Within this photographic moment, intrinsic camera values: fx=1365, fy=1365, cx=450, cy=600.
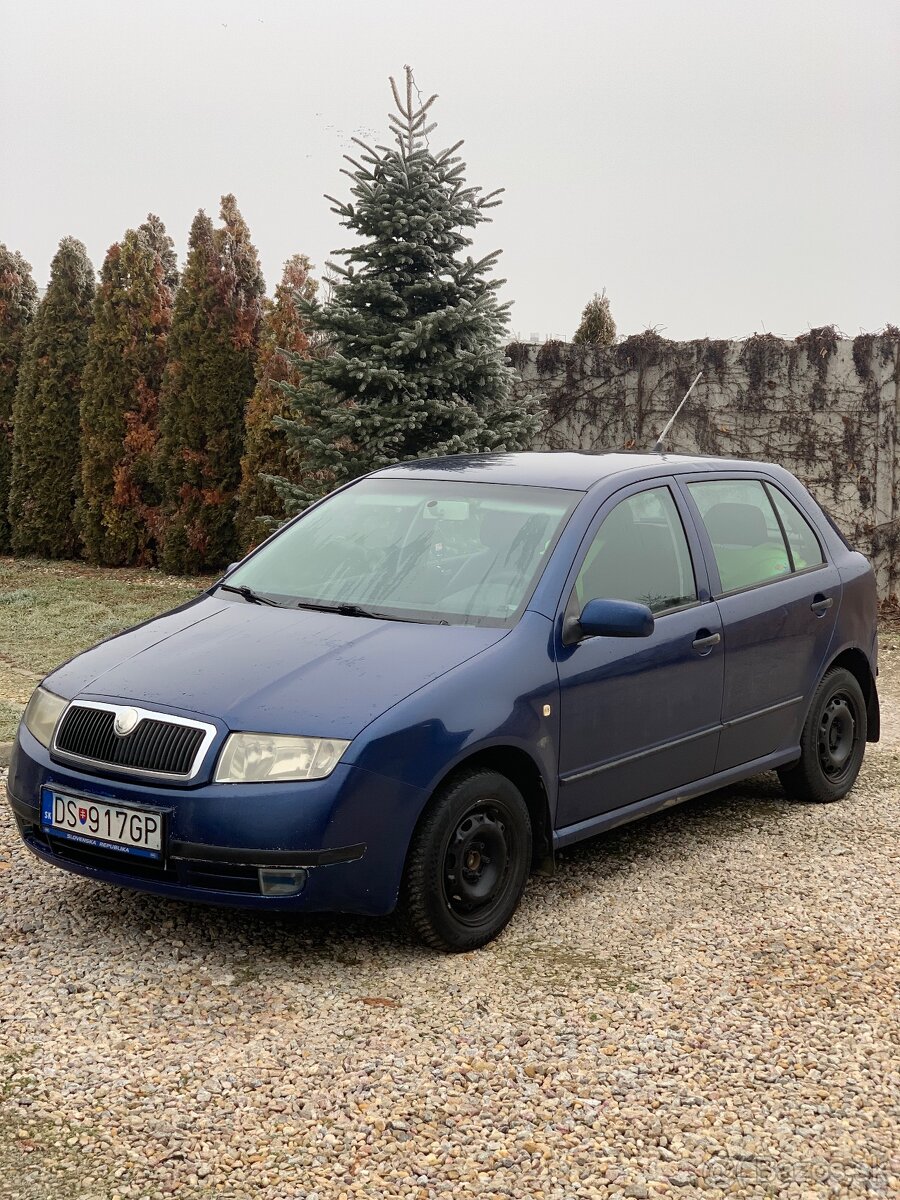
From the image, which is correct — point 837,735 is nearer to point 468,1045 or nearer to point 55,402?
point 468,1045

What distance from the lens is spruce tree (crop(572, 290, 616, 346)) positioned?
1638 cm

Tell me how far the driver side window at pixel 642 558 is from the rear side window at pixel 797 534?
0.88 m

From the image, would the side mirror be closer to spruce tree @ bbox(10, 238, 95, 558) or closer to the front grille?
the front grille

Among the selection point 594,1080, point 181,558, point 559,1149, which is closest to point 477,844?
point 594,1080

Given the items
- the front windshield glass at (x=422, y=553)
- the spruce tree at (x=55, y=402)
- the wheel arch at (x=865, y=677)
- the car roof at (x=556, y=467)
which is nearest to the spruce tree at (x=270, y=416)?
the spruce tree at (x=55, y=402)

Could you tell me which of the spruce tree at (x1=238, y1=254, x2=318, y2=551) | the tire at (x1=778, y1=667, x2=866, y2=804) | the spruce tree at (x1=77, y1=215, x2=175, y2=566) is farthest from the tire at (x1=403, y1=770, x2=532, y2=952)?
the spruce tree at (x1=77, y1=215, x2=175, y2=566)

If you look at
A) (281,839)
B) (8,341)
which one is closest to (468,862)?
(281,839)

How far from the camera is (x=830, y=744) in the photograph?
650cm

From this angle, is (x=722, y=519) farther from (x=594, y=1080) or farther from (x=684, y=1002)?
(x=594, y=1080)

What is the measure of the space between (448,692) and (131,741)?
3.34 feet

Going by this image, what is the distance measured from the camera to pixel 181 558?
50.3 feet

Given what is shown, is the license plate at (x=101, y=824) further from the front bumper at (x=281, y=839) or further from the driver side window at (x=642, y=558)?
the driver side window at (x=642, y=558)

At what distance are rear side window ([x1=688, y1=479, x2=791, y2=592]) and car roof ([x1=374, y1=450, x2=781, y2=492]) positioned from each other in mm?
118

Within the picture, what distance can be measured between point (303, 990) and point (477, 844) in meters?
0.75
